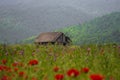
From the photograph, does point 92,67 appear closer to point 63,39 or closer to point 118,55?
point 118,55

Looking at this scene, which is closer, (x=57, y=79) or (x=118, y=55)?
(x=57, y=79)

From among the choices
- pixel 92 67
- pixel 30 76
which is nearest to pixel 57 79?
pixel 30 76

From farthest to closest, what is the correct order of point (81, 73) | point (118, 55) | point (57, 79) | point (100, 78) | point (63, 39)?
point (63, 39)
point (118, 55)
point (81, 73)
point (57, 79)
point (100, 78)

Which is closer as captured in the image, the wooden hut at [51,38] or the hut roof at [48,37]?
the wooden hut at [51,38]

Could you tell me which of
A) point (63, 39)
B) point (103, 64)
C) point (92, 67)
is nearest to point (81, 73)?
point (92, 67)

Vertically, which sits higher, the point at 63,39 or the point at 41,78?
the point at 41,78

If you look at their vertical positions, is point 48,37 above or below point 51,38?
above

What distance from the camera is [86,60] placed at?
7156 mm

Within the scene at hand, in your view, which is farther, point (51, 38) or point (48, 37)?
point (48, 37)

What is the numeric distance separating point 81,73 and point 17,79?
140cm

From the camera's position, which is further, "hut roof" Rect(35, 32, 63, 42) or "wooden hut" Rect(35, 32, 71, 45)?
"hut roof" Rect(35, 32, 63, 42)

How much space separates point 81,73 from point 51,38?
63.8 meters

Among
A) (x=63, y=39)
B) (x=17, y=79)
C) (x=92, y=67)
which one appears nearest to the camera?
(x=17, y=79)

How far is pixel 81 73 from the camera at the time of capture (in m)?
4.18
